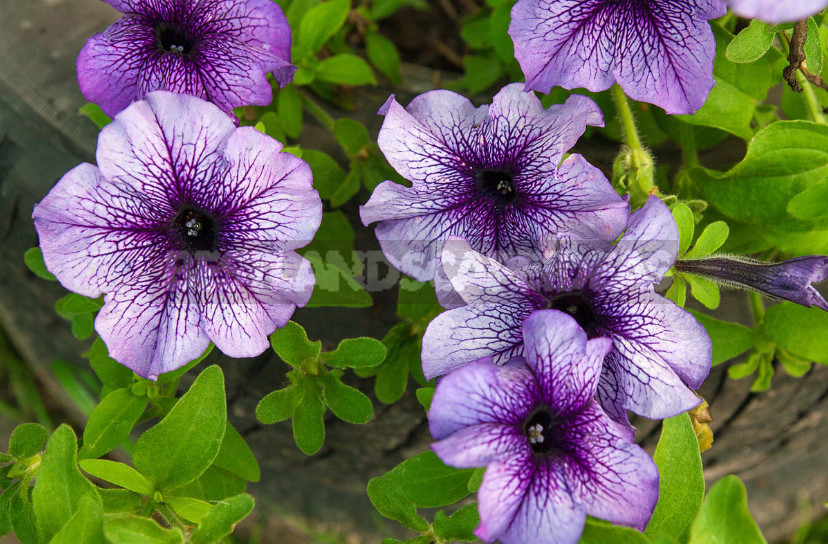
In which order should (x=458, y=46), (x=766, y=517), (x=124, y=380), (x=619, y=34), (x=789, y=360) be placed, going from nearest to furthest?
(x=619, y=34) → (x=124, y=380) → (x=789, y=360) → (x=458, y=46) → (x=766, y=517)

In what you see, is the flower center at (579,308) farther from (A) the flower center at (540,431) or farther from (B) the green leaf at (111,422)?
(B) the green leaf at (111,422)

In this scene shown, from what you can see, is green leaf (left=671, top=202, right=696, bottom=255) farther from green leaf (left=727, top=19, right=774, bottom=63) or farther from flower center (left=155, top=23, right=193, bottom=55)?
flower center (left=155, top=23, right=193, bottom=55)

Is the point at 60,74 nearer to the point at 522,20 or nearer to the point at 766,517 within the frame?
the point at 522,20

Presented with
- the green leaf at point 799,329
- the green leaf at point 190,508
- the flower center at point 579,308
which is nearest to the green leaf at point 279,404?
the green leaf at point 190,508

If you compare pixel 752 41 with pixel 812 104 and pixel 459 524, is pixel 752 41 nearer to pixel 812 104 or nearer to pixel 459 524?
pixel 812 104

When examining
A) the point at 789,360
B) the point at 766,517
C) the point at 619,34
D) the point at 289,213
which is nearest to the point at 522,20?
the point at 619,34

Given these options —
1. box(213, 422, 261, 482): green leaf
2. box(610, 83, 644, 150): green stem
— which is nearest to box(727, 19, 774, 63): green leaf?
box(610, 83, 644, 150): green stem
